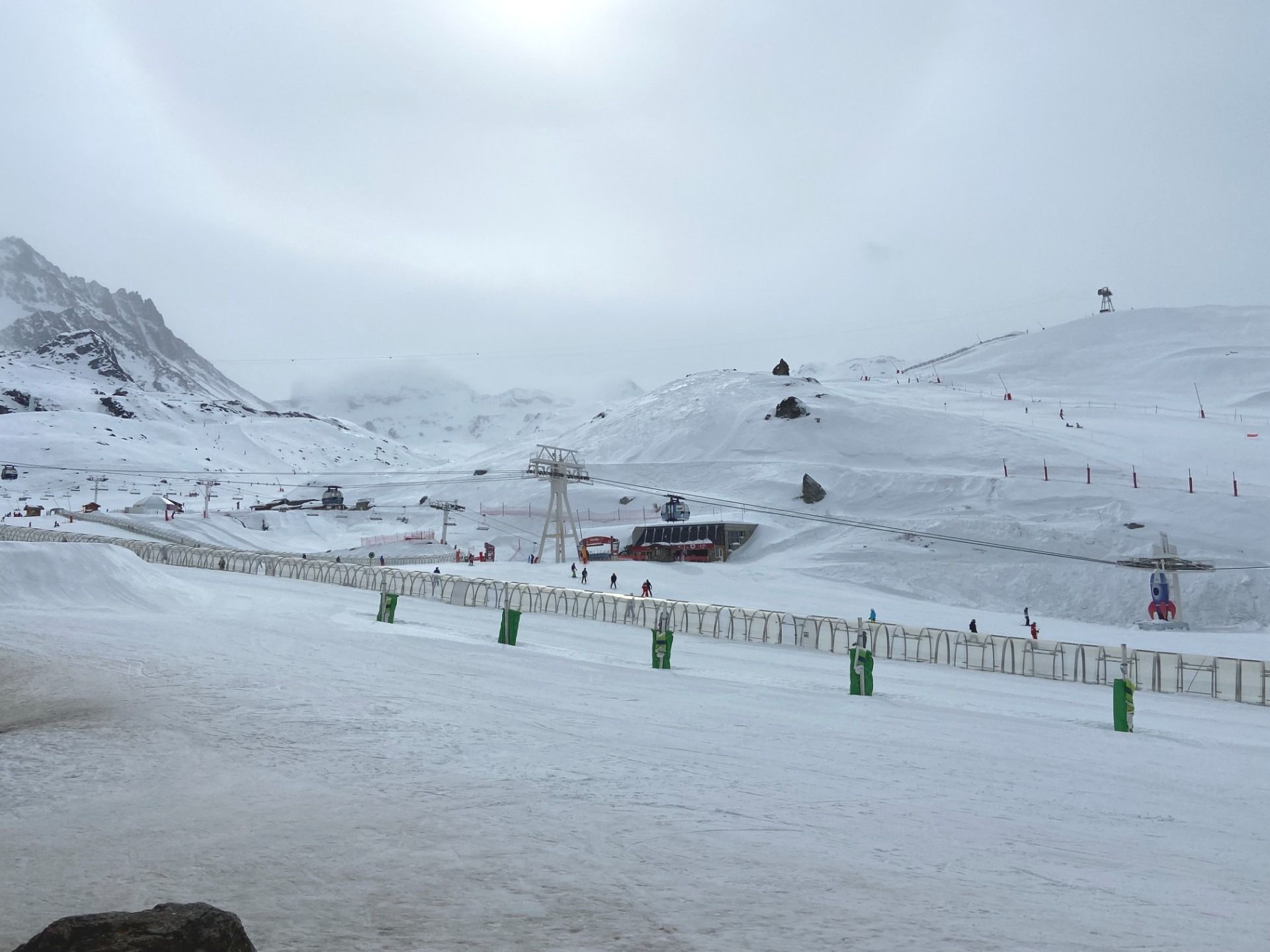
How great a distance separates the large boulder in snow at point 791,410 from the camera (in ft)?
318

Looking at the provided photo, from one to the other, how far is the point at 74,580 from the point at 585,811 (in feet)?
65.8

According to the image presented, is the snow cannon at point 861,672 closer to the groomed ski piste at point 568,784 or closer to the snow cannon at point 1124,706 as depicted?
the groomed ski piste at point 568,784

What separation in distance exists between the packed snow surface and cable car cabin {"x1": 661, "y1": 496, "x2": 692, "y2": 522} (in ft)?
Answer: 183

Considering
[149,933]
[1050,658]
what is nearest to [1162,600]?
[1050,658]

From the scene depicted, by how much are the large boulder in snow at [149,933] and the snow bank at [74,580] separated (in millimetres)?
20069

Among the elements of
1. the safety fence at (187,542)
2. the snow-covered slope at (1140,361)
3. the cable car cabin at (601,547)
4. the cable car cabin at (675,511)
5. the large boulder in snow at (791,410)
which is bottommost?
the safety fence at (187,542)

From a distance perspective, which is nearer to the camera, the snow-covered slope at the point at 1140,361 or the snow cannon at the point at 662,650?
the snow cannon at the point at 662,650

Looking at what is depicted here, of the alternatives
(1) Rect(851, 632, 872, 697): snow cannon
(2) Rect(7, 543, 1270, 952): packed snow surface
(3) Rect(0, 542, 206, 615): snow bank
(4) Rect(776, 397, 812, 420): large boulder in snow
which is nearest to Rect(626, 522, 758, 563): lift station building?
(4) Rect(776, 397, 812, 420): large boulder in snow

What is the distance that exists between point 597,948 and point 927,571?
2200 inches

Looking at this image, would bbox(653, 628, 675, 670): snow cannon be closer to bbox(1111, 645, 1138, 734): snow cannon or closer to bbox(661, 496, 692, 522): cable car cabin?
bbox(1111, 645, 1138, 734): snow cannon

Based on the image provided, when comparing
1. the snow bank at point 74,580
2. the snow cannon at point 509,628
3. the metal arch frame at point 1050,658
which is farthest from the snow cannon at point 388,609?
the metal arch frame at point 1050,658

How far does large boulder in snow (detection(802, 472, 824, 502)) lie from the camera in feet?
248

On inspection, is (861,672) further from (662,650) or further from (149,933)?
(149,933)

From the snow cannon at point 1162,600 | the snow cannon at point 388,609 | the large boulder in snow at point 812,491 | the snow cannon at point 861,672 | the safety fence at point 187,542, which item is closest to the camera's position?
the snow cannon at point 861,672
